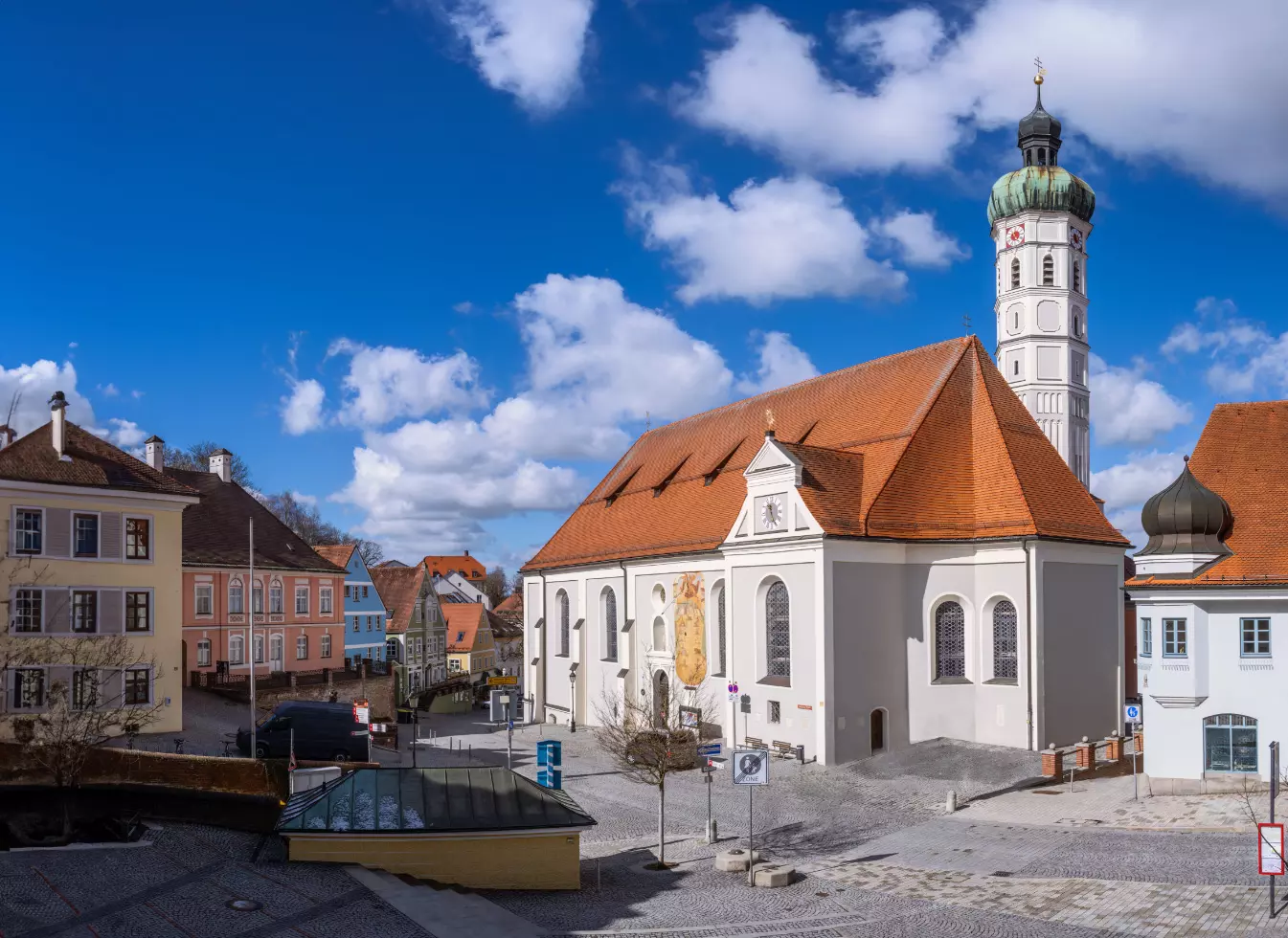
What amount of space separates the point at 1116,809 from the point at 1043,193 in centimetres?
A: 5229

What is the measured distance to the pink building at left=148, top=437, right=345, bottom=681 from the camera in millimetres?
44156

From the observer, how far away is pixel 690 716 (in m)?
38.7

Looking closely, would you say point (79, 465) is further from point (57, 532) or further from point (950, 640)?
point (950, 640)

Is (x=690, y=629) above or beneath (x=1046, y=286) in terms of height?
beneath

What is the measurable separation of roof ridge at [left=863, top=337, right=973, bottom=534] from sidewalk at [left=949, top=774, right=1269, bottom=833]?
9263 millimetres

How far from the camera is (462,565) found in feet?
531

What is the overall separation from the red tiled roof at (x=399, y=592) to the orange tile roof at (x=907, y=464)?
28114mm

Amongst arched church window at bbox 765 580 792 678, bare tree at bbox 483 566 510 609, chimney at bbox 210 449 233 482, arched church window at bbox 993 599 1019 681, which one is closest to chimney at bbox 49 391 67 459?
chimney at bbox 210 449 233 482

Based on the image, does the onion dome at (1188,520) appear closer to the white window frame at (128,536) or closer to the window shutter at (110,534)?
the white window frame at (128,536)

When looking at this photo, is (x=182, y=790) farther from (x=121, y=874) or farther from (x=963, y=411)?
(x=963, y=411)

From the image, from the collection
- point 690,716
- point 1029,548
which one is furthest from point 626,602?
point 1029,548

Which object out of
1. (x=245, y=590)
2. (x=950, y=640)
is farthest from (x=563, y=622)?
(x=950, y=640)

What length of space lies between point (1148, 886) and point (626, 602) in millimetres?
27937

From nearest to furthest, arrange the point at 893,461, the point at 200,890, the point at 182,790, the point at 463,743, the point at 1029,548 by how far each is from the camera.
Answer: the point at 200,890
the point at 182,790
the point at 1029,548
the point at 893,461
the point at 463,743
